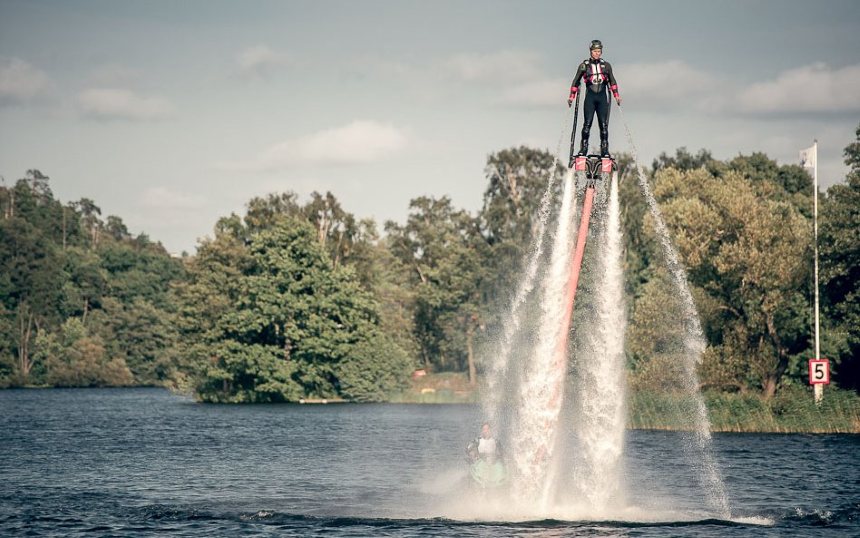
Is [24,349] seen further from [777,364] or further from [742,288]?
[777,364]

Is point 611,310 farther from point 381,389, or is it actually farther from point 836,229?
point 381,389

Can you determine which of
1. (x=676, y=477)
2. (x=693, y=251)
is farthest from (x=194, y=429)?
(x=676, y=477)

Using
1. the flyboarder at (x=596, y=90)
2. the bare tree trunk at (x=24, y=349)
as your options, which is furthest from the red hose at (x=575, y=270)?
the bare tree trunk at (x=24, y=349)

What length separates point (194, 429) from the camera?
84875 mm

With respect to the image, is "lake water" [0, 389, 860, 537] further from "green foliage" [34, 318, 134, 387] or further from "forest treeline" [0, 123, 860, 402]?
"green foliage" [34, 318, 134, 387]

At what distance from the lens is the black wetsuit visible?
1320 inches

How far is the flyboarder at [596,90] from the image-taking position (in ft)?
110

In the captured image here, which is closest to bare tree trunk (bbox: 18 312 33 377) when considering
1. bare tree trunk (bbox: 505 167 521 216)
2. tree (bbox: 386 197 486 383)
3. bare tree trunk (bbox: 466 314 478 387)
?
tree (bbox: 386 197 486 383)

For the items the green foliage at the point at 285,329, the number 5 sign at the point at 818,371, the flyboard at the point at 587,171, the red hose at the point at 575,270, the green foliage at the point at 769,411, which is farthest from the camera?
the green foliage at the point at 285,329

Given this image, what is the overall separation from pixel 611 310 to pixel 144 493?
21089 mm

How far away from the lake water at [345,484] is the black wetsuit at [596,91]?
1166cm

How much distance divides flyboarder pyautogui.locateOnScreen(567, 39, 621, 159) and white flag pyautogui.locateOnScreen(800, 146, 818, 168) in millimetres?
48737

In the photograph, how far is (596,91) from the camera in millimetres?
33625

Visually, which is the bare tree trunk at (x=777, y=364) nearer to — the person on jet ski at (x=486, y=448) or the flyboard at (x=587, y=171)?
the person on jet ski at (x=486, y=448)
